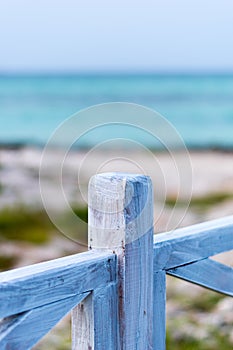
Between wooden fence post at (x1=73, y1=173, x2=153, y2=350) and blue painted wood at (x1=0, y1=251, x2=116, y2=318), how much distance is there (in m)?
0.04

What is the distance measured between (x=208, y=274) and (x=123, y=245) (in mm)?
448

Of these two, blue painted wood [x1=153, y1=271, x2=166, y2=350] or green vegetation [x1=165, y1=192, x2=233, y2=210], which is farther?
green vegetation [x1=165, y1=192, x2=233, y2=210]

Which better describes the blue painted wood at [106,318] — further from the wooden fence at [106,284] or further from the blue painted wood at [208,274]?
the blue painted wood at [208,274]

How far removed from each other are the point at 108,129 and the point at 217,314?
3.08m

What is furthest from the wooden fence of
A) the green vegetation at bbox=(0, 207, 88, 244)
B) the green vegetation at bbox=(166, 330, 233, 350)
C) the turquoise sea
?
the turquoise sea

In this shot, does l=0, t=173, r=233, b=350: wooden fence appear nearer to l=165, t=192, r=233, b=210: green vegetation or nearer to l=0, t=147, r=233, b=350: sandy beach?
l=0, t=147, r=233, b=350: sandy beach

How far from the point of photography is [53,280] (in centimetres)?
135

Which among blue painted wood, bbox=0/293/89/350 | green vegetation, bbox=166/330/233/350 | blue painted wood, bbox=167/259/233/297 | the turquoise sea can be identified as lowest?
blue painted wood, bbox=0/293/89/350

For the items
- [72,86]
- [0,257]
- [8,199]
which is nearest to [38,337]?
[0,257]

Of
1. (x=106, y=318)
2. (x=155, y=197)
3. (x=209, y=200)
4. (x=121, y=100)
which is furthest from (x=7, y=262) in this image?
(x=121, y=100)

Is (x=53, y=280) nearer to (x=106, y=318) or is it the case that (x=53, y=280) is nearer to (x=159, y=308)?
(x=106, y=318)

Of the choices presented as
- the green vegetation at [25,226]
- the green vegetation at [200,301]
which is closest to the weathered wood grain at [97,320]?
the green vegetation at [200,301]

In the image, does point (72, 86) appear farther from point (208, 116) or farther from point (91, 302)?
point (91, 302)

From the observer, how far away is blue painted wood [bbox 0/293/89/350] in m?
1.26
